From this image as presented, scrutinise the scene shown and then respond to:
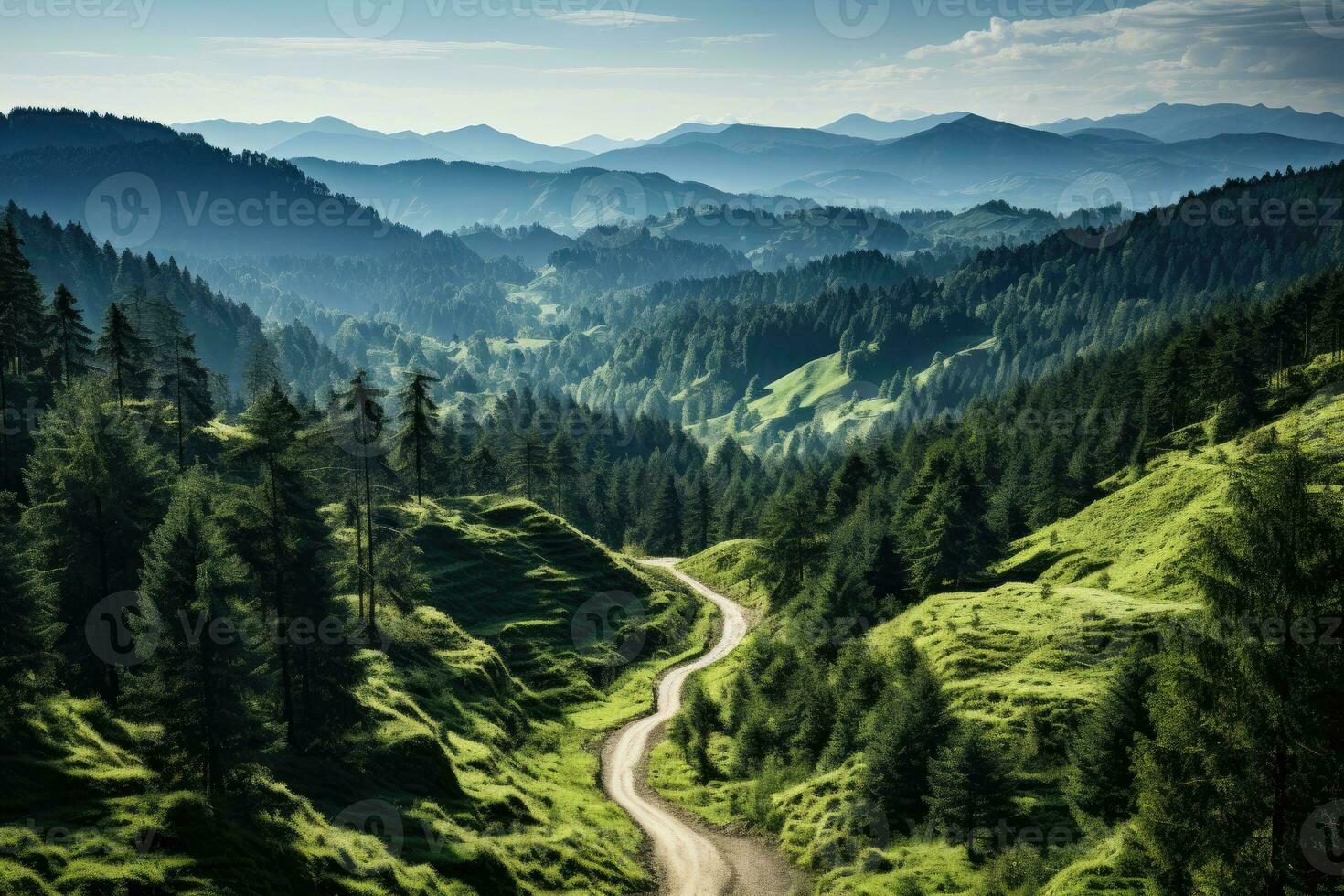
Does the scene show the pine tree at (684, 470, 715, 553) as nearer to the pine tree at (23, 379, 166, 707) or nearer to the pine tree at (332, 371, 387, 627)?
the pine tree at (332, 371, 387, 627)

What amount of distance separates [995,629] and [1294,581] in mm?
36612

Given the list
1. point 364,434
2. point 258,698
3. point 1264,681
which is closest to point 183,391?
point 364,434

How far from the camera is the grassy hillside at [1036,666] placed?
35219mm

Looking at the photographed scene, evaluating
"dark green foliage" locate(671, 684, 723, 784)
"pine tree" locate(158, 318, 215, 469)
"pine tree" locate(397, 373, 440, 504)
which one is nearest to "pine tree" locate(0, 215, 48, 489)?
"pine tree" locate(158, 318, 215, 469)

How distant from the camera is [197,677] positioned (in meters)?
27.8

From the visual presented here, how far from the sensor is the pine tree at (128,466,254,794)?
27625 millimetres

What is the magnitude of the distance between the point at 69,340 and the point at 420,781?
59808 mm

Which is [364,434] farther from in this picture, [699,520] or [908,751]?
[699,520]

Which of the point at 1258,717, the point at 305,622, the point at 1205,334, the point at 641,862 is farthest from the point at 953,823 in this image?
the point at 1205,334

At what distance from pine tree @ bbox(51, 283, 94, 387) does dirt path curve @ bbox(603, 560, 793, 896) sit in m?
56.3

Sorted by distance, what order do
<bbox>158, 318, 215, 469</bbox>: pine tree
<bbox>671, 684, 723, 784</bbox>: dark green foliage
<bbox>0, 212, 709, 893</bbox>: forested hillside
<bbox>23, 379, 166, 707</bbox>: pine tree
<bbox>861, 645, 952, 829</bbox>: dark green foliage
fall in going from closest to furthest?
<bbox>0, 212, 709, 893</bbox>: forested hillside → <bbox>23, 379, 166, 707</bbox>: pine tree → <bbox>861, 645, 952, 829</bbox>: dark green foliage → <bbox>671, 684, 723, 784</bbox>: dark green foliage → <bbox>158, 318, 215, 469</bbox>: pine tree

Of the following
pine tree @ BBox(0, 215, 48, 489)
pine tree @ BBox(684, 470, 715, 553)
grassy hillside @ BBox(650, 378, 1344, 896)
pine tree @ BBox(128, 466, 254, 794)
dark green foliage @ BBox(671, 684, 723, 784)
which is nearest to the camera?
pine tree @ BBox(128, 466, 254, 794)

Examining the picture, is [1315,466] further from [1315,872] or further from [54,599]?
[54,599]

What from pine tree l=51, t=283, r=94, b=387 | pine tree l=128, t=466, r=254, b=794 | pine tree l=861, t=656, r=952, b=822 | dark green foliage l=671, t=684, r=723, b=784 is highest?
pine tree l=51, t=283, r=94, b=387
